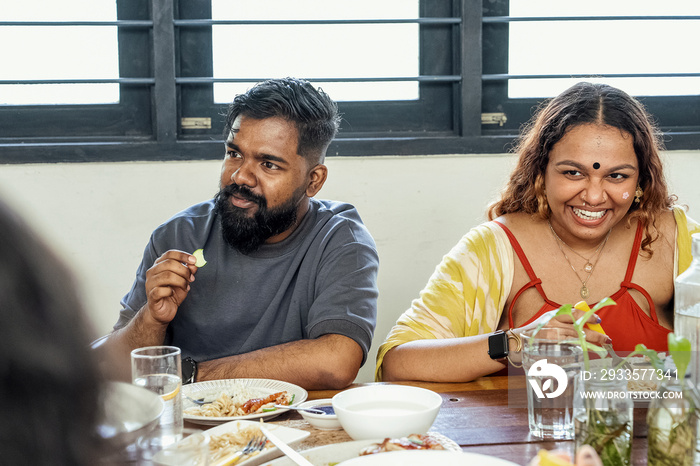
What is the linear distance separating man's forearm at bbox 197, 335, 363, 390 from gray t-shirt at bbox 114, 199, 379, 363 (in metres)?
0.23

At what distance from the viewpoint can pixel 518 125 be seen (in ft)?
8.98

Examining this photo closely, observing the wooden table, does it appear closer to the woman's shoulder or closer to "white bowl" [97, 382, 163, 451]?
"white bowl" [97, 382, 163, 451]

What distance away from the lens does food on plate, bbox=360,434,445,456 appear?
879 millimetres

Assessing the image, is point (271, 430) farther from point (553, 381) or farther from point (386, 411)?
point (553, 381)

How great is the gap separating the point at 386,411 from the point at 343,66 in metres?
1.88

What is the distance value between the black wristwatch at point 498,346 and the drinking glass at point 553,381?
1.19ft

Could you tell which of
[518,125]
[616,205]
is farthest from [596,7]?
[616,205]

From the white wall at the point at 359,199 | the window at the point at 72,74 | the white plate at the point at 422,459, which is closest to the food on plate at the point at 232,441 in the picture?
the white plate at the point at 422,459

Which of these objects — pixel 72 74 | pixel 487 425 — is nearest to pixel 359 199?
pixel 72 74

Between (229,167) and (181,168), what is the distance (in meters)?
0.69

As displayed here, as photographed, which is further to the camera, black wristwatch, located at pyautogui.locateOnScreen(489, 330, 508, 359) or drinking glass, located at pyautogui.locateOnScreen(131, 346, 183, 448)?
black wristwatch, located at pyautogui.locateOnScreen(489, 330, 508, 359)

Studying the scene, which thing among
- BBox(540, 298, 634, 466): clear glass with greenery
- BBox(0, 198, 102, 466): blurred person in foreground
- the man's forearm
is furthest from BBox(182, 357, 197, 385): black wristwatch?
BBox(0, 198, 102, 466): blurred person in foreground

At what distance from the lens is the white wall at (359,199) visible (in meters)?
2.47

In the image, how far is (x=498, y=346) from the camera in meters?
1.47
